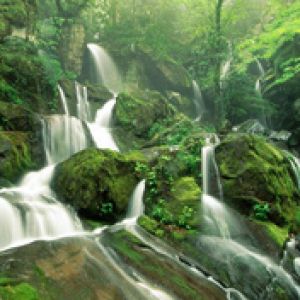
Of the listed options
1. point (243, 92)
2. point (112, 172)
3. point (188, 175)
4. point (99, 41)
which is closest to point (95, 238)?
point (112, 172)

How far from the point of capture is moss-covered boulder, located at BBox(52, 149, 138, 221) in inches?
369

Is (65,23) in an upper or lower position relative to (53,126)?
upper

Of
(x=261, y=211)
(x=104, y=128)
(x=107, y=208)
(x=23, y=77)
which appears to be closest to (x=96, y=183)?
(x=107, y=208)

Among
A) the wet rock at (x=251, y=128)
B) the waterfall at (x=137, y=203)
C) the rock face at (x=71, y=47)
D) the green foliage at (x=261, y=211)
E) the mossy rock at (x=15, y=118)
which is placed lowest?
the green foliage at (x=261, y=211)

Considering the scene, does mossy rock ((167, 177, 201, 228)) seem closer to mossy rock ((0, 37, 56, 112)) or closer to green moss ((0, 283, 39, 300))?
green moss ((0, 283, 39, 300))

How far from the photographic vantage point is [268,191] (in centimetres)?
1035

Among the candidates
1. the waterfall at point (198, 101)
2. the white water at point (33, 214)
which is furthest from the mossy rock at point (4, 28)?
the waterfall at point (198, 101)

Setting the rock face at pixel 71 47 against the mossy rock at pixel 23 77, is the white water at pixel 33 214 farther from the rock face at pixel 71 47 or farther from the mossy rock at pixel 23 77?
the rock face at pixel 71 47

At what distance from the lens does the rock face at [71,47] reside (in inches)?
864

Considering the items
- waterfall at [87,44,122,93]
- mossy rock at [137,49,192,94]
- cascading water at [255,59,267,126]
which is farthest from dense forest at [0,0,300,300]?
mossy rock at [137,49,192,94]

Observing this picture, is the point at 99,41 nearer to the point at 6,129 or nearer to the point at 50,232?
the point at 6,129

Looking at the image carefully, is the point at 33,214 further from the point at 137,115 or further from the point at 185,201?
the point at 137,115

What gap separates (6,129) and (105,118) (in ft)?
20.9

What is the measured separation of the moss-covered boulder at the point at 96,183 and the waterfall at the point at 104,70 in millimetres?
13432
